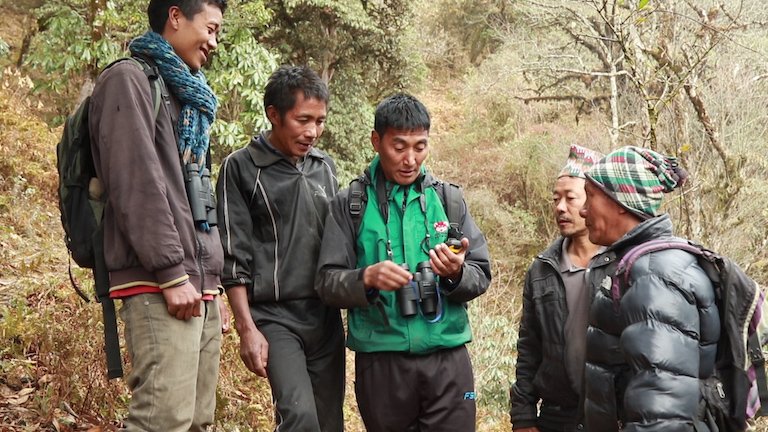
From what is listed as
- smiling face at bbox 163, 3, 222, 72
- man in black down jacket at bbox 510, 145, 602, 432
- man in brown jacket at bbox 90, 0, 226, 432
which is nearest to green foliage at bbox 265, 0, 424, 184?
man in black down jacket at bbox 510, 145, 602, 432

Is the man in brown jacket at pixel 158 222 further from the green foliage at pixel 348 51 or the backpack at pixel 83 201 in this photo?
the green foliage at pixel 348 51

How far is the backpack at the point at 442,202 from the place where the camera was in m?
3.46

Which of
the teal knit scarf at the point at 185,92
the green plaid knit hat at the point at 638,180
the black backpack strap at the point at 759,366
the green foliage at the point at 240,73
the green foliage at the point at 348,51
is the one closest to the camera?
the black backpack strap at the point at 759,366

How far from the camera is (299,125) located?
3.66 m

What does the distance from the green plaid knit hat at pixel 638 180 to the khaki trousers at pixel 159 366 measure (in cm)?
168

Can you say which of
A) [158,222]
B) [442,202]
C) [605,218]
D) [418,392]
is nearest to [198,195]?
[158,222]

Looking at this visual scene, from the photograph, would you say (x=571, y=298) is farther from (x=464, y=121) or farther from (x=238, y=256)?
(x=464, y=121)

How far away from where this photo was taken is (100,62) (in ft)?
28.8

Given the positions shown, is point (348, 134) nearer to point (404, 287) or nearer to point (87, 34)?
point (87, 34)

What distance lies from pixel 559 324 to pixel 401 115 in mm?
1207

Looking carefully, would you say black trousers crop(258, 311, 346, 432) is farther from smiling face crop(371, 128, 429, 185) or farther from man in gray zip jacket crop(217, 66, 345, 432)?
smiling face crop(371, 128, 429, 185)

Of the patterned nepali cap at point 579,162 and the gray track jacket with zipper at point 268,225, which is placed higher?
the patterned nepali cap at point 579,162

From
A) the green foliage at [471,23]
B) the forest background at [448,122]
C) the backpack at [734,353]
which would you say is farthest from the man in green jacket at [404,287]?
the green foliage at [471,23]

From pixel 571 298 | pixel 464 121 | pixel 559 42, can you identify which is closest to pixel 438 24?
pixel 464 121
